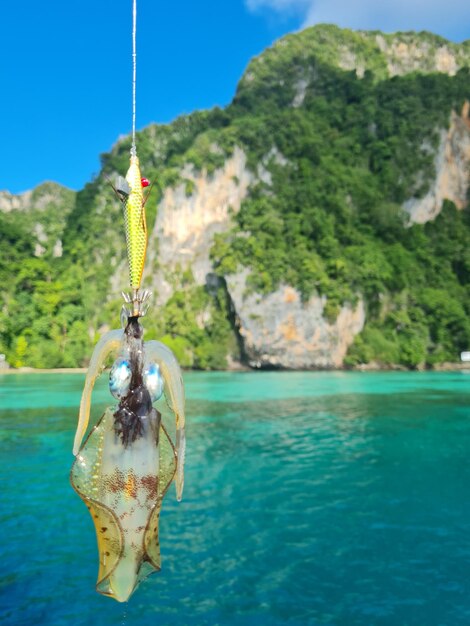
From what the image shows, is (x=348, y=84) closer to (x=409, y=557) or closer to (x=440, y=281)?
(x=440, y=281)

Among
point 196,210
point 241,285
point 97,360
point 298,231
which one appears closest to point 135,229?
point 97,360

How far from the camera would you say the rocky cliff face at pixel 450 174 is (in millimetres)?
55094

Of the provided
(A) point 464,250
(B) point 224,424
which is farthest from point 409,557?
(A) point 464,250

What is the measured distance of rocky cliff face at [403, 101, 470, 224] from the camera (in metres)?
55.1

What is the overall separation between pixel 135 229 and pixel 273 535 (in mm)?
5178

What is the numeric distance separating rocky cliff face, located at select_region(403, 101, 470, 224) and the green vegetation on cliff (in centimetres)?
90

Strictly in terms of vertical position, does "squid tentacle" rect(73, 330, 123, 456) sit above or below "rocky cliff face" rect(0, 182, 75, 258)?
below

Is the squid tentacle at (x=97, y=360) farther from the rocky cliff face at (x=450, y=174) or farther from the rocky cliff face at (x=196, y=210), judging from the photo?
the rocky cliff face at (x=450, y=174)

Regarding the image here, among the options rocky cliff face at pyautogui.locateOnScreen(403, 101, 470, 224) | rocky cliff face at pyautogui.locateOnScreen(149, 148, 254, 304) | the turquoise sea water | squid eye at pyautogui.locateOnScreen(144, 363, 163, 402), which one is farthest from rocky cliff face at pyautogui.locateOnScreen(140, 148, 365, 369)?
squid eye at pyautogui.locateOnScreen(144, 363, 163, 402)

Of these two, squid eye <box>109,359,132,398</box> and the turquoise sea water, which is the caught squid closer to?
squid eye <box>109,359,132,398</box>

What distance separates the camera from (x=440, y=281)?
5066cm

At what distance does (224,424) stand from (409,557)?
389 inches

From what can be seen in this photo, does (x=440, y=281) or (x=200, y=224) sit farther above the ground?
(x=200, y=224)

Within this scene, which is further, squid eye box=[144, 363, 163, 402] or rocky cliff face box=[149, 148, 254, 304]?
rocky cliff face box=[149, 148, 254, 304]
